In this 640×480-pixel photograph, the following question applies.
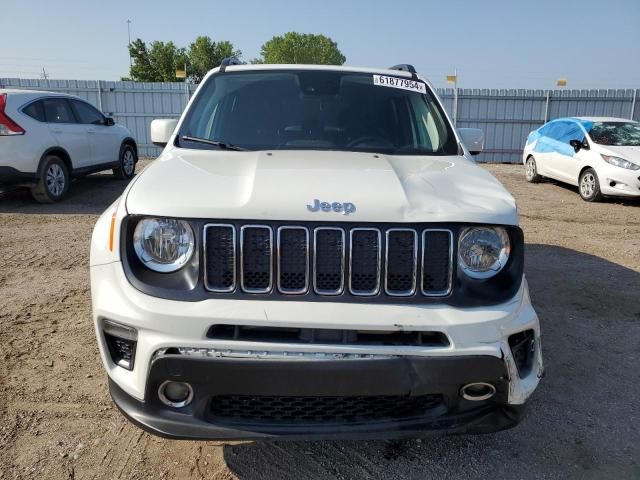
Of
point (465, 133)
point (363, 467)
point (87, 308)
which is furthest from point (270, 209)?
point (87, 308)

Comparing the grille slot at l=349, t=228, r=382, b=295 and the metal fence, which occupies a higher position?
the metal fence

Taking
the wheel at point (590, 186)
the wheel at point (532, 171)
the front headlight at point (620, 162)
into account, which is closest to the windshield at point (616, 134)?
the front headlight at point (620, 162)

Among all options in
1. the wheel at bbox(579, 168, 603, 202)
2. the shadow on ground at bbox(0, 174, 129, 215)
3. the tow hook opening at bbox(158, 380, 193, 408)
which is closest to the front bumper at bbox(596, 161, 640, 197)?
the wheel at bbox(579, 168, 603, 202)

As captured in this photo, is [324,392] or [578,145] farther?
[578,145]

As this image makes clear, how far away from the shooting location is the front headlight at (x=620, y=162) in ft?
30.6

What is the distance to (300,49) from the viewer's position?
7025cm

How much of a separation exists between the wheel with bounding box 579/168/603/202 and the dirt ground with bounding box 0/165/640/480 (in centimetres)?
482

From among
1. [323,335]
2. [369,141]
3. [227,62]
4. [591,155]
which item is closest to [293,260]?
[323,335]

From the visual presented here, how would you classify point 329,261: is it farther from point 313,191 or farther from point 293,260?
point 313,191

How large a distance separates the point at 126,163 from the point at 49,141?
285 cm

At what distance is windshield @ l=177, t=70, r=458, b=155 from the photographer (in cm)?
323

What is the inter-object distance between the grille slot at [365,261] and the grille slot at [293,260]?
18cm

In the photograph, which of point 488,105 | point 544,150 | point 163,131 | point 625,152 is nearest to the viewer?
point 163,131

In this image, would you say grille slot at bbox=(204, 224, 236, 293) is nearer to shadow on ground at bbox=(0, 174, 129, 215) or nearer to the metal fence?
shadow on ground at bbox=(0, 174, 129, 215)
